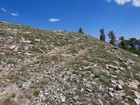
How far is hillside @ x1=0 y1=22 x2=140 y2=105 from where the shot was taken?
16047mm

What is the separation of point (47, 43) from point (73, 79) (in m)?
10.7

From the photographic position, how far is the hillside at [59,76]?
16.0 meters

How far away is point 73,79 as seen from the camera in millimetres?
18938

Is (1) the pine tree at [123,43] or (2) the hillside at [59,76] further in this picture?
(1) the pine tree at [123,43]

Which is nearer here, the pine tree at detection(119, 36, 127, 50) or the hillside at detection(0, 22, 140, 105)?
the hillside at detection(0, 22, 140, 105)

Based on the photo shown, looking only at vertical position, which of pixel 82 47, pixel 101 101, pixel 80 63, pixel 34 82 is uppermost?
pixel 82 47

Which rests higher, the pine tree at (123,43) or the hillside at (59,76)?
the pine tree at (123,43)

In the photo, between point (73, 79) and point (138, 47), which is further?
point (138, 47)

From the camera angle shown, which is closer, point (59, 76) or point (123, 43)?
point (59, 76)

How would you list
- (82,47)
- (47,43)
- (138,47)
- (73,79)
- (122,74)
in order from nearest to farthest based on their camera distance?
1. (73,79)
2. (122,74)
3. (47,43)
4. (82,47)
5. (138,47)

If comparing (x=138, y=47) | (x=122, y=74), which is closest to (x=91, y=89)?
(x=122, y=74)

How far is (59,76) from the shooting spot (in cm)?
1923

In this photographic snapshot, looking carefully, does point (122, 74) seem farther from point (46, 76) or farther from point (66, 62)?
point (46, 76)

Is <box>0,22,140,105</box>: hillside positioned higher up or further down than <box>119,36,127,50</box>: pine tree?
further down
